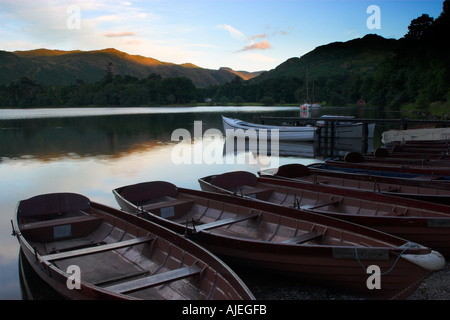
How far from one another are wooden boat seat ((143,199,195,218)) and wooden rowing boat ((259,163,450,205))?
344 centimetres

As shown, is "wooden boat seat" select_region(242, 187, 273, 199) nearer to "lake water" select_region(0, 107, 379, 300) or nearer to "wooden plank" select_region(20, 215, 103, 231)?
"wooden plank" select_region(20, 215, 103, 231)

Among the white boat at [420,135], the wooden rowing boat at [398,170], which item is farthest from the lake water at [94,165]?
the wooden rowing boat at [398,170]

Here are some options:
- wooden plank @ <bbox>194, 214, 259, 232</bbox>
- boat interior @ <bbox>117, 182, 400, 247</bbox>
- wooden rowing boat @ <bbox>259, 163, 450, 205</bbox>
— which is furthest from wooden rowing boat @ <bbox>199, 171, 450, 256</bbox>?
wooden plank @ <bbox>194, 214, 259, 232</bbox>

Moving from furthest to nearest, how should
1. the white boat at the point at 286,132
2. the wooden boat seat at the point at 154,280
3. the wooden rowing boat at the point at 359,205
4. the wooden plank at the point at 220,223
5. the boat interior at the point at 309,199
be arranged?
1. the white boat at the point at 286,132
2. the boat interior at the point at 309,199
3. the wooden plank at the point at 220,223
4. the wooden rowing boat at the point at 359,205
5. the wooden boat seat at the point at 154,280

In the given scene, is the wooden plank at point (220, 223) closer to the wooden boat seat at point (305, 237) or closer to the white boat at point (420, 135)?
the wooden boat seat at point (305, 237)

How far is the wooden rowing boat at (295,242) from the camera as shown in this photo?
5898 mm

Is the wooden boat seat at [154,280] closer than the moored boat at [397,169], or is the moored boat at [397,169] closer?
the wooden boat seat at [154,280]

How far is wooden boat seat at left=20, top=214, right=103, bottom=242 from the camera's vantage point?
8.24 m

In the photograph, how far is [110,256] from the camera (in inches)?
301

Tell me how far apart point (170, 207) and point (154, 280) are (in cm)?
411

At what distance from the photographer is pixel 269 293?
23.4ft
